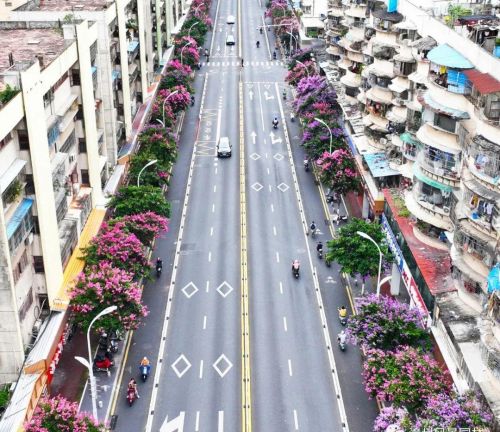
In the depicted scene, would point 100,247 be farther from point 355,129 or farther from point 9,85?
point 355,129

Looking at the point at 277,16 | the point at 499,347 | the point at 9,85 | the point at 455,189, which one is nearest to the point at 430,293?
the point at 455,189

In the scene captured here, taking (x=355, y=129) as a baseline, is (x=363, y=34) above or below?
above

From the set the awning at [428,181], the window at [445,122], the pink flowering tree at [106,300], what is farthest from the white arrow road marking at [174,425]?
the window at [445,122]

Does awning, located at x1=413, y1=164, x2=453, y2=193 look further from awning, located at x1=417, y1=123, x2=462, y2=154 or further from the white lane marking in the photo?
the white lane marking

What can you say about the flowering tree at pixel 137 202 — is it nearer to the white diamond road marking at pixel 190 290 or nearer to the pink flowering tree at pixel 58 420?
the white diamond road marking at pixel 190 290

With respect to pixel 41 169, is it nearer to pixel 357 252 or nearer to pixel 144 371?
pixel 144 371

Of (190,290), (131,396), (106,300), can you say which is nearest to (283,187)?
(190,290)
